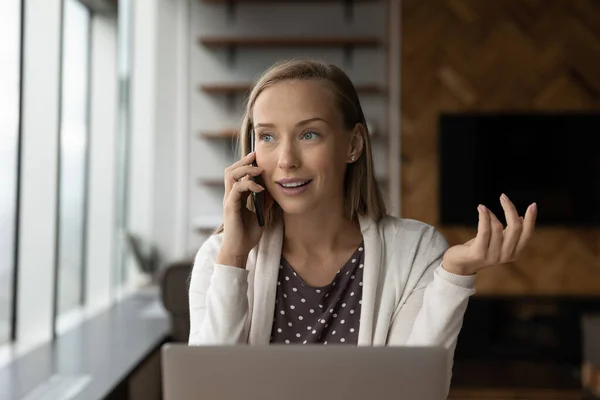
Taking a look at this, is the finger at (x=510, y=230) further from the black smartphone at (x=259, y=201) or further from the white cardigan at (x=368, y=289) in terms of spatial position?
the black smartphone at (x=259, y=201)

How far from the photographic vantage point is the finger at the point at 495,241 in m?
1.20

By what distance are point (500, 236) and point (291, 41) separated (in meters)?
4.53

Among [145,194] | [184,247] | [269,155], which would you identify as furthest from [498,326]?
[269,155]

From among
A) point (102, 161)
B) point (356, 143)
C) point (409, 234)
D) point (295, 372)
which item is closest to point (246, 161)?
point (356, 143)

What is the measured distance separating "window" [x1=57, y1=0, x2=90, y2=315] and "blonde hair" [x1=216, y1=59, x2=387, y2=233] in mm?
2302

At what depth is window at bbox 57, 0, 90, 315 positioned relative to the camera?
3693 millimetres

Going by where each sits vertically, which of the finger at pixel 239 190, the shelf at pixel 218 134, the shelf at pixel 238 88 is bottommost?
the finger at pixel 239 190

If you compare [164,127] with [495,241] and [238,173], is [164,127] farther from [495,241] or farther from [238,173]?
[495,241]

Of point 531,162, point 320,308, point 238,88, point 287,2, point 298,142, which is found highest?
point 287,2

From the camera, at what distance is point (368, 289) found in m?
1.46

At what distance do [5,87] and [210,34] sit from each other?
3.32 m


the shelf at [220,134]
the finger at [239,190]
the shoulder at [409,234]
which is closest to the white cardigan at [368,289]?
the shoulder at [409,234]

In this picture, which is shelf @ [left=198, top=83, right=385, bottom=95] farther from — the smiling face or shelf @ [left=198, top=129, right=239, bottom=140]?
the smiling face

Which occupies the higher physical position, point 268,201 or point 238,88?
point 238,88
